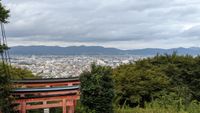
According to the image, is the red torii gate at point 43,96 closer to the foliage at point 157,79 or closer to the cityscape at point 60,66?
the cityscape at point 60,66

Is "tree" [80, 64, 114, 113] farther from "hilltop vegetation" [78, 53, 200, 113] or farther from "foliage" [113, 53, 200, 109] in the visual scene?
"foliage" [113, 53, 200, 109]

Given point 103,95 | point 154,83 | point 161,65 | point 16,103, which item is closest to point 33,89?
point 16,103

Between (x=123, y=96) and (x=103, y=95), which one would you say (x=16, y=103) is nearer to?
(x=103, y=95)

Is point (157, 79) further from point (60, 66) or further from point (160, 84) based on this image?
point (60, 66)

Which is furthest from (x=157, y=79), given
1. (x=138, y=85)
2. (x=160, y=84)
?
(x=138, y=85)

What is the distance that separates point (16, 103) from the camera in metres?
14.5

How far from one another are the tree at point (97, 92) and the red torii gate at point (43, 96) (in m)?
0.55

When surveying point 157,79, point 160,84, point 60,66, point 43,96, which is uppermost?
point 43,96

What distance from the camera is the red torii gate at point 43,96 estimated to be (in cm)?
1459

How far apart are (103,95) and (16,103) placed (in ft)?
10.2

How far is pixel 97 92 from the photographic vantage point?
15336 mm

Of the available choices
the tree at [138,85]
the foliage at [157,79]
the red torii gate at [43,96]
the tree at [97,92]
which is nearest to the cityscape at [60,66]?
the tree at [97,92]

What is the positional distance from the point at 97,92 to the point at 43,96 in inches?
A: 76.1

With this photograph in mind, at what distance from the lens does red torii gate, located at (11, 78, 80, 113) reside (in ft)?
47.9
